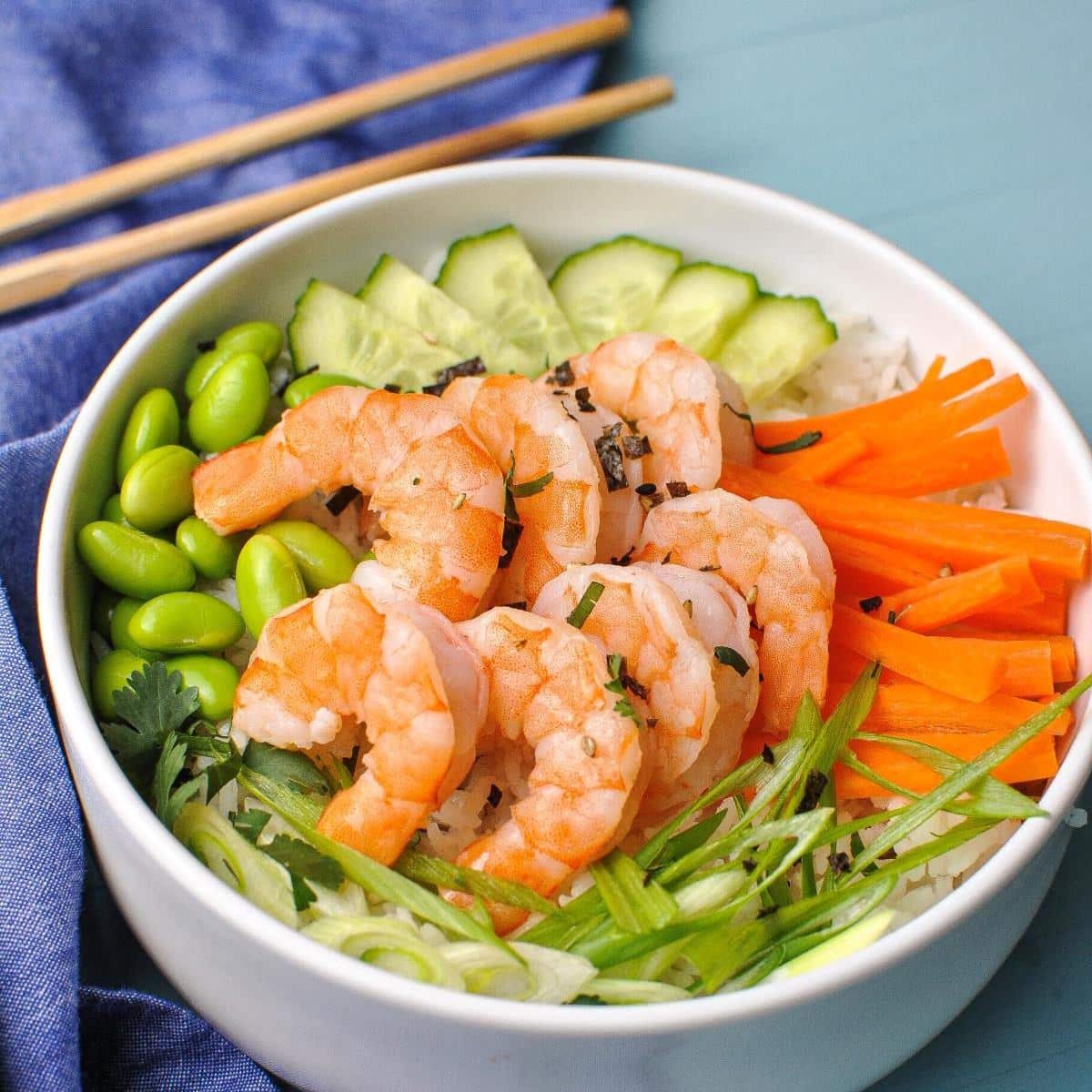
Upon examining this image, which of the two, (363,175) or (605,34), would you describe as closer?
(363,175)

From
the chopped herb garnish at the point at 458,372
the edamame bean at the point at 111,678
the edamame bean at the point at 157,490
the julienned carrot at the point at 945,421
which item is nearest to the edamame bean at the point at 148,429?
the edamame bean at the point at 157,490

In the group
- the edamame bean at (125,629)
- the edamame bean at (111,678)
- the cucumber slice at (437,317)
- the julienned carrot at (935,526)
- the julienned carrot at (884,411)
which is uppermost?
the cucumber slice at (437,317)

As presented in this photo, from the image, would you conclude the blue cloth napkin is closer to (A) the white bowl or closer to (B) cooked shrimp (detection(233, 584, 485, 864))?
(A) the white bowl

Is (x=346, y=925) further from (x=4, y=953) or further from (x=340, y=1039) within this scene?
(x=4, y=953)

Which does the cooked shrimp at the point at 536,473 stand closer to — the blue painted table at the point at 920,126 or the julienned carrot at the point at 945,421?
the julienned carrot at the point at 945,421

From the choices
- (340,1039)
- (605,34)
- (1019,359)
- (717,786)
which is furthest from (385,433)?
(605,34)

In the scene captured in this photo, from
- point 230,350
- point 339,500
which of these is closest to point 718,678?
point 339,500

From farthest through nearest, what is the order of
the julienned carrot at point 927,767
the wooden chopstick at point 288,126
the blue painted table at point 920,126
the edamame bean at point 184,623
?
the blue painted table at point 920,126 → the wooden chopstick at point 288,126 → the edamame bean at point 184,623 → the julienned carrot at point 927,767

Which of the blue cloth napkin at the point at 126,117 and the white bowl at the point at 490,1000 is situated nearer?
the white bowl at the point at 490,1000
